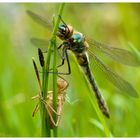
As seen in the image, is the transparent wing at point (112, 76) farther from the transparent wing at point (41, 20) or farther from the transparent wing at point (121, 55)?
the transparent wing at point (41, 20)

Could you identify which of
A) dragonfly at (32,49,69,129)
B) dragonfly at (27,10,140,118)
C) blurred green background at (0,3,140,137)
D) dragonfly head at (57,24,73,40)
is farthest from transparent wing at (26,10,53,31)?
dragonfly at (32,49,69,129)

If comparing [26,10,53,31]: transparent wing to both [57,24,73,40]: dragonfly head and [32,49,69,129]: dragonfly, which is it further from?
[32,49,69,129]: dragonfly

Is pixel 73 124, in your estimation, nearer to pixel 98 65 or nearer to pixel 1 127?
pixel 98 65

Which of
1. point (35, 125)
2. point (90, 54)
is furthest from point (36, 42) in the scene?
point (35, 125)

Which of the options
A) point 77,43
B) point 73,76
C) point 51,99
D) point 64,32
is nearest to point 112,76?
point 77,43

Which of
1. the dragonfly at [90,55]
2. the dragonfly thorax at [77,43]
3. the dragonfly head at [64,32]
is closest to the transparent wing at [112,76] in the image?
the dragonfly at [90,55]

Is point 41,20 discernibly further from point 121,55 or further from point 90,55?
point 121,55
